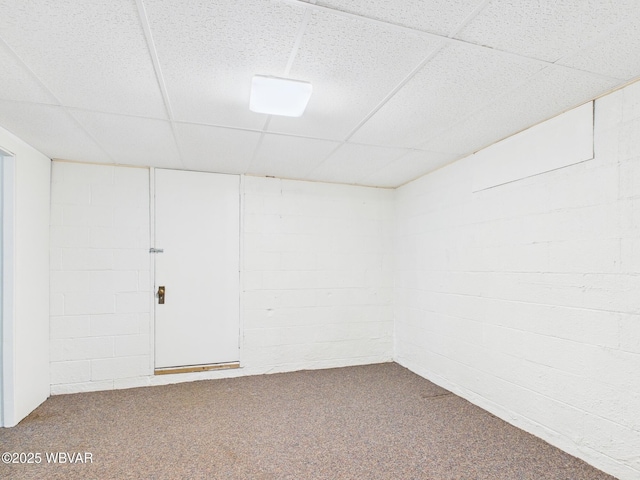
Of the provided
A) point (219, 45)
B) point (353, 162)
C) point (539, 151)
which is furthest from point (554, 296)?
point (219, 45)

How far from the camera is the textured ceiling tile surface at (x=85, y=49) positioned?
1.34 meters

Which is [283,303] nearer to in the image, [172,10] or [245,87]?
[245,87]

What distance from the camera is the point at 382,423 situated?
2.66m

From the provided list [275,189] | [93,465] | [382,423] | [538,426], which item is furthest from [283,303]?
[538,426]

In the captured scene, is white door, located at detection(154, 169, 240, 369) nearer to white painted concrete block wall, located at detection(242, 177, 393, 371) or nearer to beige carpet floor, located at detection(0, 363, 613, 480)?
white painted concrete block wall, located at detection(242, 177, 393, 371)

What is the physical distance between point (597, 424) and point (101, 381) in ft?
13.1

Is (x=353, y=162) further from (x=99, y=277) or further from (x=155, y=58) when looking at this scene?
(x=99, y=277)

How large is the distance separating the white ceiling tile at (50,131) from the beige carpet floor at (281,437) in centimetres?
220

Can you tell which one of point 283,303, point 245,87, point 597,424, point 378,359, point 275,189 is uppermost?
point 245,87

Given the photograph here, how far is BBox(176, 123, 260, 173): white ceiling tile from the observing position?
2.62 meters

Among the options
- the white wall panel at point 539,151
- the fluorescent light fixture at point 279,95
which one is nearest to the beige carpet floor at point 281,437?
the white wall panel at point 539,151

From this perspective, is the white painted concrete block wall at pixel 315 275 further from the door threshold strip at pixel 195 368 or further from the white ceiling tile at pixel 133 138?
the white ceiling tile at pixel 133 138

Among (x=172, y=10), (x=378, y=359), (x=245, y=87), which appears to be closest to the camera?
(x=172, y=10)

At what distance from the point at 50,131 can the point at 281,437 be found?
9.22ft
